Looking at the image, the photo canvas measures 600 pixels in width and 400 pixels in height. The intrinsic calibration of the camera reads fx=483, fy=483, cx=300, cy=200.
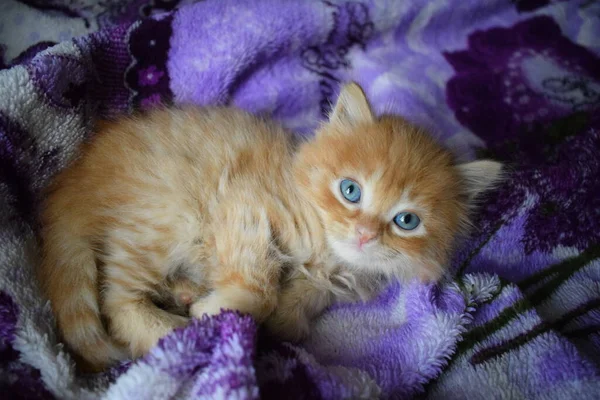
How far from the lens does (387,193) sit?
3.99 feet

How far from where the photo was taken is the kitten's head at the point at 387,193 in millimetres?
1216

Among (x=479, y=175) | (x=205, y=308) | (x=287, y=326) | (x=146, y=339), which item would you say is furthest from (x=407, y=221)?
(x=146, y=339)

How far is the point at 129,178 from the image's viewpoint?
1.26m

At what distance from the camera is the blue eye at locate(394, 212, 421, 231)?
4.08 ft

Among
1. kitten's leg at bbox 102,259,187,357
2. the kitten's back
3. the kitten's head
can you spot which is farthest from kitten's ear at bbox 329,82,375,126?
kitten's leg at bbox 102,259,187,357

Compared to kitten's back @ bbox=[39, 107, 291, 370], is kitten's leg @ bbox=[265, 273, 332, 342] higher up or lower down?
lower down

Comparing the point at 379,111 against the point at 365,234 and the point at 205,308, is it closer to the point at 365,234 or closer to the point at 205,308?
the point at 365,234

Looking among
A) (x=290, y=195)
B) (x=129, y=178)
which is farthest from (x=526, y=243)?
(x=129, y=178)

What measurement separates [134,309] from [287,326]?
1.21 feet

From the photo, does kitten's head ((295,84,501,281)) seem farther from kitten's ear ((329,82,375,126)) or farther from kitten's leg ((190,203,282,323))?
kitten's leg ((190,203,282,323))

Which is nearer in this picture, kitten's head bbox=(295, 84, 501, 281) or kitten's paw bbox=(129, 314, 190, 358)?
kitten's paw bbox=(129, 314, 190, 358)

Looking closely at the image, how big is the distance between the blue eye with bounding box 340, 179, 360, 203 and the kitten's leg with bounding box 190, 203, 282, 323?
218 mm

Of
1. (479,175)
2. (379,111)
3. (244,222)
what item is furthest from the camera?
(379,111)

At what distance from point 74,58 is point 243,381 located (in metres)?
1.03
